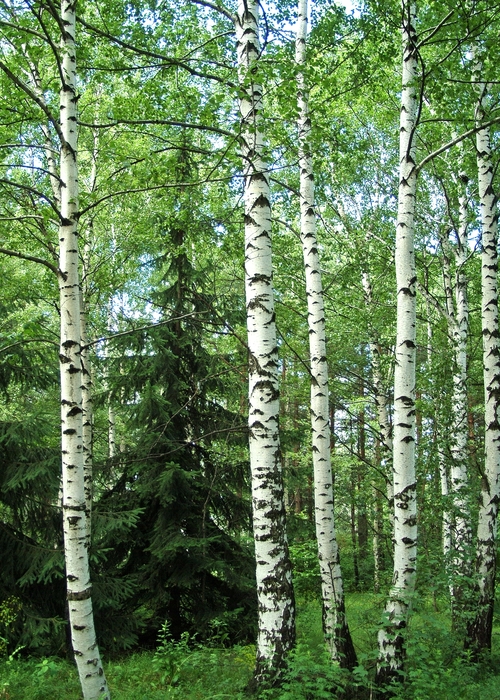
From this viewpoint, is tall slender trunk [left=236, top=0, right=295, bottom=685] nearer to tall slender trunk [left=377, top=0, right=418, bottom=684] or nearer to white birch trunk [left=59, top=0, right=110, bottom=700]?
tall slender trunk [left=377, top=0, right=418, bottom=684]

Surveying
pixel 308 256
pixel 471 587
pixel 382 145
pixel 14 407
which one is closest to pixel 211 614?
pixel 471 587

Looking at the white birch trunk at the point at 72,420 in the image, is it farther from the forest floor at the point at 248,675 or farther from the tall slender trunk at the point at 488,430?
the tall slender trunk at the point at 488,430

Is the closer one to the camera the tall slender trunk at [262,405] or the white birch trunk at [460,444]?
the tall slender trunk at [262,405]

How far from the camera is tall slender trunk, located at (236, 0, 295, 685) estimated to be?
456 centimetres

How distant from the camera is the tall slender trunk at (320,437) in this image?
6.37 meters

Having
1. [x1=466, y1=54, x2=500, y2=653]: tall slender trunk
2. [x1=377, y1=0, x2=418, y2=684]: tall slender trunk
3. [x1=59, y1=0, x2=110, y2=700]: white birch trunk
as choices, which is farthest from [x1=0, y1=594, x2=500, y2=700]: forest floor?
[x1=59, y1=0, x2=110, y2=700]: white birch trunk

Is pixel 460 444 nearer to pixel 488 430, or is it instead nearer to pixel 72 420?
pixel 488 430

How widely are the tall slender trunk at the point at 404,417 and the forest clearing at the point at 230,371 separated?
0.02m

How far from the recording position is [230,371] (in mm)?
8461

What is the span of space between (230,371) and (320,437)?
2.11m

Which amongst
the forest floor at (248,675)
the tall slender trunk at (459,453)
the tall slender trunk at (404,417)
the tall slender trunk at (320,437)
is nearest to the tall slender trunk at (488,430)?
the tall slender trunk at (459,453)

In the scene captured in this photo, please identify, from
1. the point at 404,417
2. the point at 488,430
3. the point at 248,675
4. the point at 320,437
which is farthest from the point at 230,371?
the point at 248,675

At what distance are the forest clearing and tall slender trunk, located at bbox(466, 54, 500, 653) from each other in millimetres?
30

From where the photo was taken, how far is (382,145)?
44.9 ft
